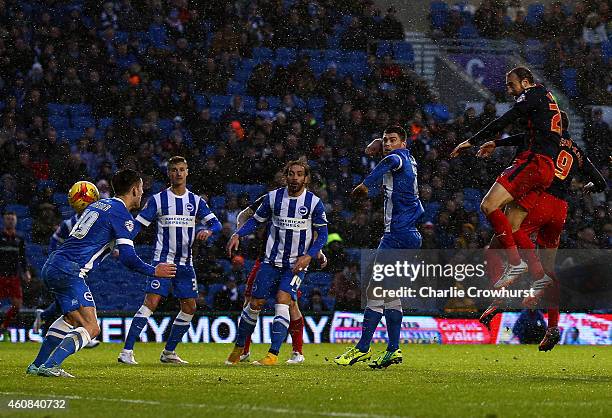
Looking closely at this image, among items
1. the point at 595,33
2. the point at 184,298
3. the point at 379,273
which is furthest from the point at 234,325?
the point at 595,33

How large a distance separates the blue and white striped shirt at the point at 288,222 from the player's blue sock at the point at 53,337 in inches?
128

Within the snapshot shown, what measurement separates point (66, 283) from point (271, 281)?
3385 millimetres

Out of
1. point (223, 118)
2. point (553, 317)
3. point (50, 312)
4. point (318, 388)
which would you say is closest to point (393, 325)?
point (553, 317)

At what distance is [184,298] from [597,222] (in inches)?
444

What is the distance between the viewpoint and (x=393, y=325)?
1218 cm

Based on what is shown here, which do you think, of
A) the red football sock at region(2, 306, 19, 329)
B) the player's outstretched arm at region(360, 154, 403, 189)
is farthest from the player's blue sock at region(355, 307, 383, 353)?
the red football sock at region(2, 306, 19, 329)

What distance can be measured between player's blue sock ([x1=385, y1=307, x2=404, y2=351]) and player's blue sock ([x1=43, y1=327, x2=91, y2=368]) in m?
3.66

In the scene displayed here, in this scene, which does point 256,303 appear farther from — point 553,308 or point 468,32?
point 468,32

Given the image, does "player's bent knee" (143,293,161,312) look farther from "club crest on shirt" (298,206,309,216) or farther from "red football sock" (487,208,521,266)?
"red football sock" (487,208,521,266)

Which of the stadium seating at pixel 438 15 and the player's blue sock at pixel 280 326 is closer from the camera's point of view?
the player's blue sock at pixel 280 326

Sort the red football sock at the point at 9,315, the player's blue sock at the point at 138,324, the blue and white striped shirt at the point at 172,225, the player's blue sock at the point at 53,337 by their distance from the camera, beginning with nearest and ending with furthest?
1. the player's blue sock at the point at 53,337
2. the player's blue sock at the point at 138,324
3. the blue and white striped shirt at the point at 172,225
4. the red football sock at the point at 9,315

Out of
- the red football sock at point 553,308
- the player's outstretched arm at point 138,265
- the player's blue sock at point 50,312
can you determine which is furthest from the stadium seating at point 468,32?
the player's outstretched arm at point 138,265

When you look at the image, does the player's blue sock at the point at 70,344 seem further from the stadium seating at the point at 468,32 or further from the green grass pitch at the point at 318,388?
the stadium seating at the point at 468,32

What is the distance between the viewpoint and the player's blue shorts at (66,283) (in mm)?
9633
